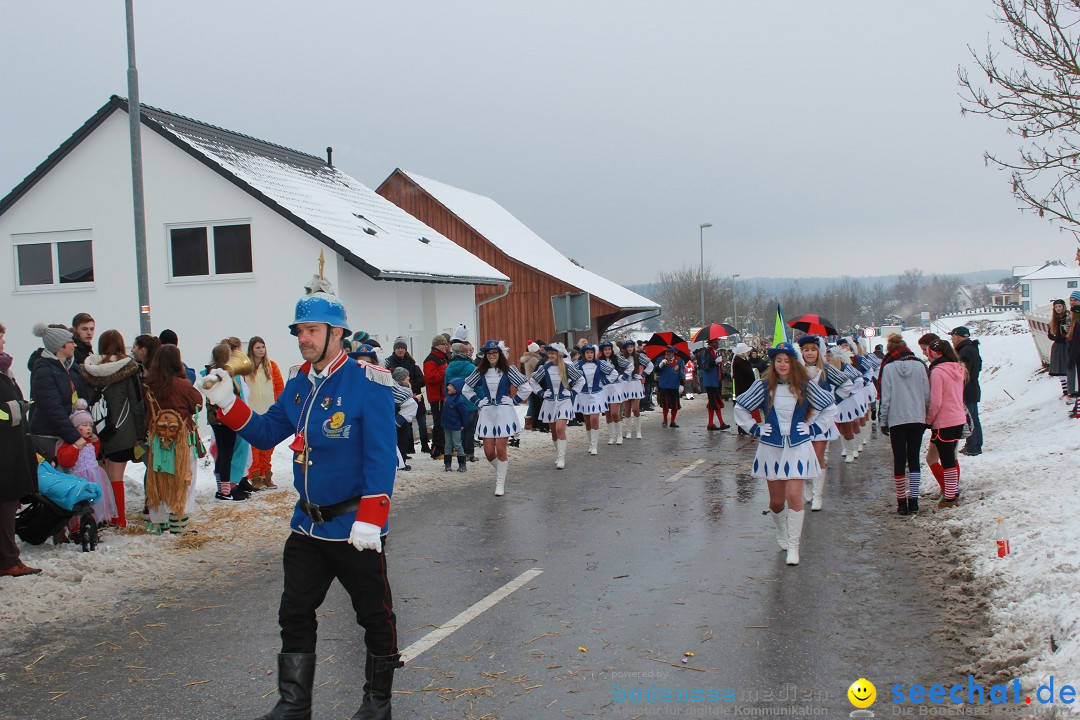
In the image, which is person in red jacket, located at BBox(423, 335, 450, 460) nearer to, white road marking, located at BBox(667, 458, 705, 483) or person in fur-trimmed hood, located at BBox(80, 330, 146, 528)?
white road marking, located at BBox(667, 458, 705, 483)

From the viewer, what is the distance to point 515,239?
3775 cm

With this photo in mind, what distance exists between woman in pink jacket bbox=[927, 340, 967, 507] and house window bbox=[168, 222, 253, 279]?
14.5 m

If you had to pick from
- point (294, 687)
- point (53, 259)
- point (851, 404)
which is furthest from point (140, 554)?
point (53, 259)

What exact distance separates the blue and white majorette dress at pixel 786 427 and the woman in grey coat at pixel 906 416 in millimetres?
1895

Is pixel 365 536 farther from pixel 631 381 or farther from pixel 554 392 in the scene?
pixel 631 381

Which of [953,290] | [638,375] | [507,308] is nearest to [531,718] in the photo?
[638,375]

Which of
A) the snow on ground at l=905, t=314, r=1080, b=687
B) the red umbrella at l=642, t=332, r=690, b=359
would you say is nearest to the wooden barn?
the red umbrella at l=642, t=332, r=690, b=359

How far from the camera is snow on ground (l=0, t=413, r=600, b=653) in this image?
6922 millimetres

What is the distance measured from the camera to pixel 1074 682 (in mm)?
4559

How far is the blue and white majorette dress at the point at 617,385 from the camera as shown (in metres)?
17.8

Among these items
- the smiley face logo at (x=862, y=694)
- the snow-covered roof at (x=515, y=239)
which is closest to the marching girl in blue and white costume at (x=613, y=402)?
the smiley face logo at (x=862, y=694)

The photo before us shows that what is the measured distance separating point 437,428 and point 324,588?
34.0 feet

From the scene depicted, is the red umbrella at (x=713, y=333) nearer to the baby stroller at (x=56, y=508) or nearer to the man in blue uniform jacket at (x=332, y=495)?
the baby stroller at (x=56, y=508)

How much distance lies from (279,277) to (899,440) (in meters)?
13.5
